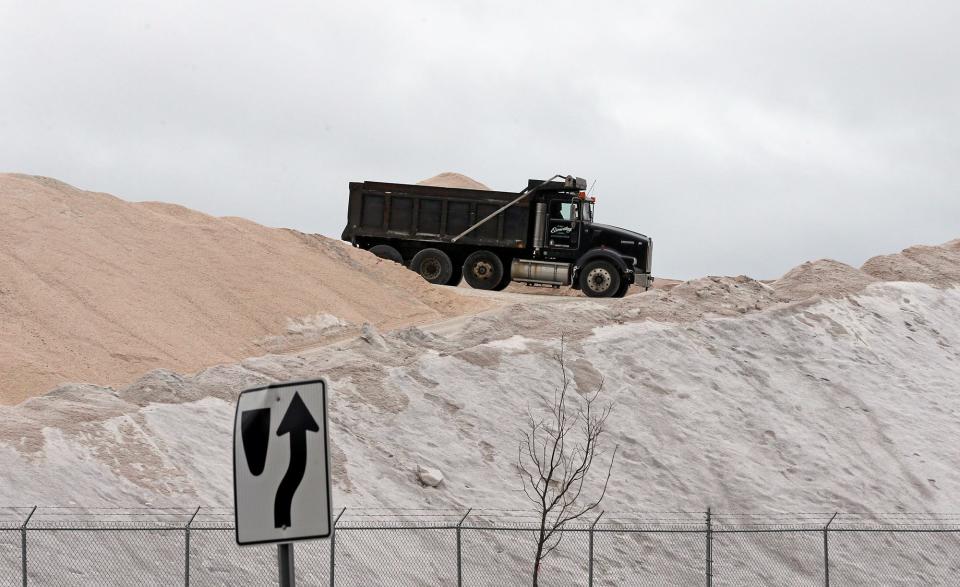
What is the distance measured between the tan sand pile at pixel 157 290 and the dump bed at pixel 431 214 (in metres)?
1.28

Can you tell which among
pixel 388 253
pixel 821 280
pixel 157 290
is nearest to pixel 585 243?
pixel 388 253

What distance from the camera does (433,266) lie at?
1620 inches

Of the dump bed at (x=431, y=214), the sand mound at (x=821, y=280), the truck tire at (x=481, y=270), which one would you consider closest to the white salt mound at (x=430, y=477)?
the sand mound at (x=821, y=280)

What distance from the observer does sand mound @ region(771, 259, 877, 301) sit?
32.1m

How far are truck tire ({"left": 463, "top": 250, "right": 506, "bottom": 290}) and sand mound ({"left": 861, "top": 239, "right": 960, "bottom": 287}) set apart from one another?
11907 mm

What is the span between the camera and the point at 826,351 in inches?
1150

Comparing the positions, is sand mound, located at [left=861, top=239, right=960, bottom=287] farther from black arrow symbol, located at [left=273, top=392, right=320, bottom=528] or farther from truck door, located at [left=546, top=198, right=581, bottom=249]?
black arrow symbol, located at [left=273, top=392, right=320, bottom=528]

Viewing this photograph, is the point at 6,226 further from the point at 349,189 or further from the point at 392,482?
the point at 392,482

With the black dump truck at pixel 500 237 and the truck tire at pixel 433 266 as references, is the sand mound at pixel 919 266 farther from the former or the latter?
the truck tire at pixel 433 266

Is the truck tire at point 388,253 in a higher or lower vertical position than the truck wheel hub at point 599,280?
higher

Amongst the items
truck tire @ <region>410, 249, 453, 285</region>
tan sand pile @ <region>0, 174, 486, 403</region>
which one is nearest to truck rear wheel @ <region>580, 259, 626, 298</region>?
tan sand pile @ <region>0, 174, 486, 403</region>

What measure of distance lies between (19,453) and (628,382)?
42.7 ft

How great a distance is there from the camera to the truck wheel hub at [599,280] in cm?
3829

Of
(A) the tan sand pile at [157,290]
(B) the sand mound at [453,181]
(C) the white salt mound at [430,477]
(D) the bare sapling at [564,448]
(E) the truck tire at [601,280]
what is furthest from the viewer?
(B) the sand mound at [453,181]
